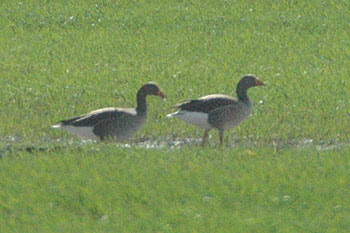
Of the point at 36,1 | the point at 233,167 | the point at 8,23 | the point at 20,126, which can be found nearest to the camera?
the point at 233,167

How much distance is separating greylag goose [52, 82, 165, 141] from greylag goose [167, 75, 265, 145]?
0.61 meters

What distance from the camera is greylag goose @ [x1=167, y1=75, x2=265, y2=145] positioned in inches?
719

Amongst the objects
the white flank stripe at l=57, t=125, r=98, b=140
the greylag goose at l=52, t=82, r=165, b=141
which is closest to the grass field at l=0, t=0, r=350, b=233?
the white flank stripe at l=57, t=125, r=98, b=140

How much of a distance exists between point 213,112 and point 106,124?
1.77 m

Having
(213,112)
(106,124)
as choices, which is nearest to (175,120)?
(213,112)

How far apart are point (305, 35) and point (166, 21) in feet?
15.6

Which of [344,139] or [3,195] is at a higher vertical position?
[3,195]

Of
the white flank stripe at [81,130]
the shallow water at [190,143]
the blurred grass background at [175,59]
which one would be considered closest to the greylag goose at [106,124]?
the white flank stripe at [81,130]

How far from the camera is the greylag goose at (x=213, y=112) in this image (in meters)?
18.3

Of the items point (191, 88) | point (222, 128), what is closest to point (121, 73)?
point (191, 88)

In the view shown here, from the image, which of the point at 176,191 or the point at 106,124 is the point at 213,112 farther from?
the point at 176,191

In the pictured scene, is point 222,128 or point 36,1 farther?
point 36,1

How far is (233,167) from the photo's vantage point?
14.6 meters

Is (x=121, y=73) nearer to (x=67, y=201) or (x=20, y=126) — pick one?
(x=20, y=126)
